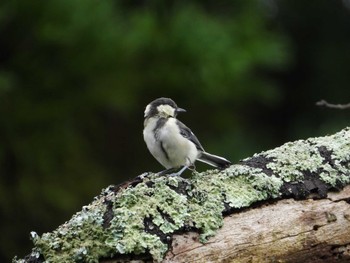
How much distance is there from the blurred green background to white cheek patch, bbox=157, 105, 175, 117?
81.9 inches

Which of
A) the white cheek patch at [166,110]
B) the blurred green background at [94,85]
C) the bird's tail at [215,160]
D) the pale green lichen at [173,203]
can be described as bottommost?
the pale green lichen at [173,203]

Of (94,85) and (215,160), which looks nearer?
(215,160)

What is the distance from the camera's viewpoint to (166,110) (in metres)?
4.75

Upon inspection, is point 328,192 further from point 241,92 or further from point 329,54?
point 329,54

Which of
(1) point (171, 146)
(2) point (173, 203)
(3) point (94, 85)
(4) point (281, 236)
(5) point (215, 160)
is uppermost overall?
(3) point (94, 85)

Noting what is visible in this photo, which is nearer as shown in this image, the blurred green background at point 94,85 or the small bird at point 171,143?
the small bird at point 171,143

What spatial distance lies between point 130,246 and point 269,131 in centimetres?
903

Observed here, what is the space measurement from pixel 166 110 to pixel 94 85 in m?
2.62

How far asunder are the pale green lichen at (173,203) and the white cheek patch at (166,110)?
93cm

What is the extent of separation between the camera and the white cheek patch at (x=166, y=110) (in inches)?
186

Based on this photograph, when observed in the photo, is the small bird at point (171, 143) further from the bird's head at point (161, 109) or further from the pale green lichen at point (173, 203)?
the pale green lichen at point (173, 203)

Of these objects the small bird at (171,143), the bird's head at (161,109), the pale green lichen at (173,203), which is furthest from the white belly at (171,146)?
the pale green lichen at (173,203)

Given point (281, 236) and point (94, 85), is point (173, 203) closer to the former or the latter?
point (281, 236)

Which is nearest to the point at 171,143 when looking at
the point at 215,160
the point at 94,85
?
the point at 215,160
